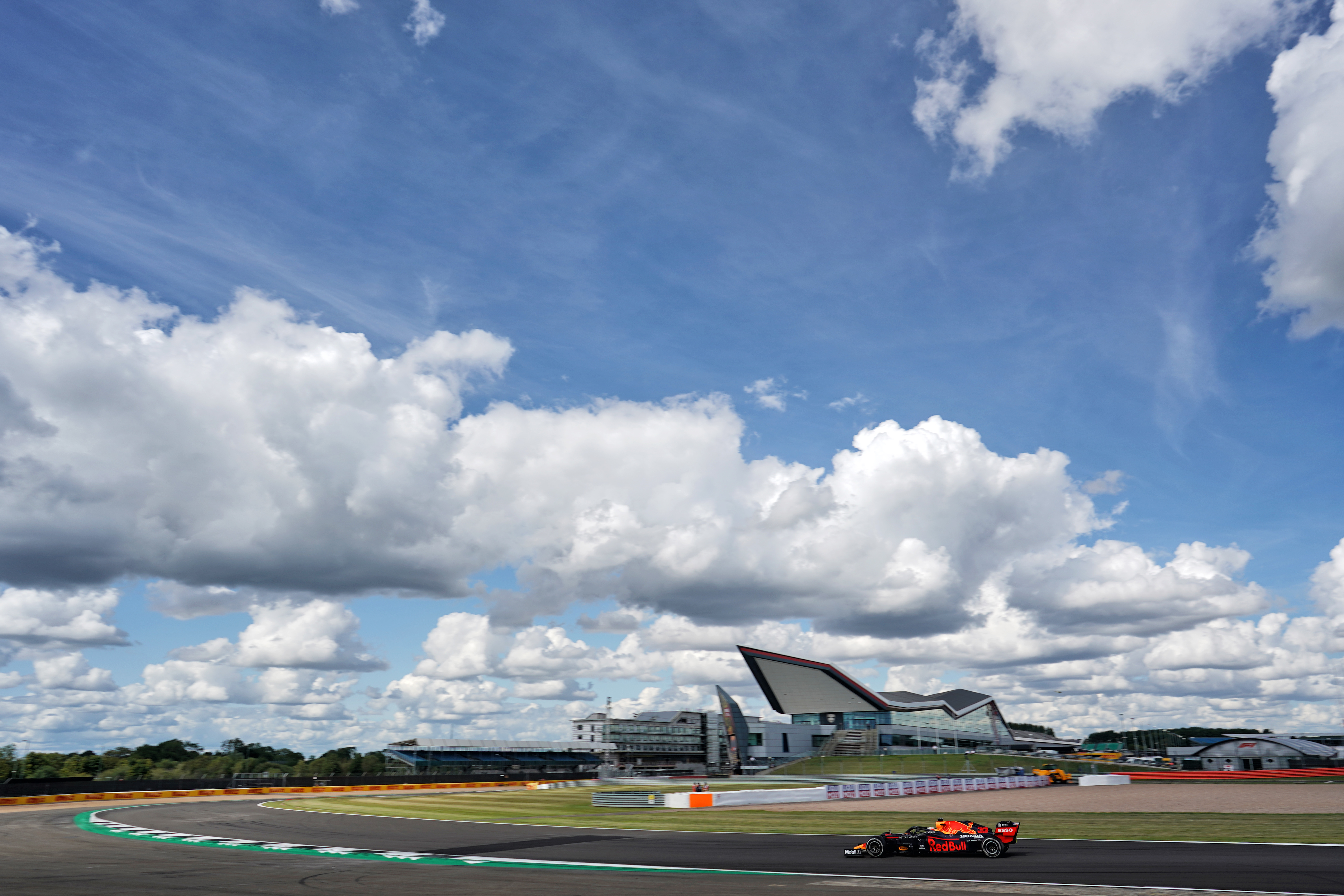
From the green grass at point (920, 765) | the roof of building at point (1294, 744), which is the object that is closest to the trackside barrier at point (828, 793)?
the green grass at point (920, 765)

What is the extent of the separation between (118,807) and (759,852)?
4762 centimetres

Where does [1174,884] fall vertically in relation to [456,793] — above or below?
above

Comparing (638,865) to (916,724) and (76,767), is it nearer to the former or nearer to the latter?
(916,724)

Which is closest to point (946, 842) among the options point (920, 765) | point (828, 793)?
point (828, 793)

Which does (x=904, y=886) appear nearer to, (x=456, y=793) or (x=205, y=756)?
(x=456, y=793)

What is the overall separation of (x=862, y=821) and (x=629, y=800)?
16475 mm

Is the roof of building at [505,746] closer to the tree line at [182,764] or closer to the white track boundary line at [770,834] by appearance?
the tree line at [182,764]

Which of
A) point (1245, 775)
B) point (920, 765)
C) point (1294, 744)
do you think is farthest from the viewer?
point (1294, 744)

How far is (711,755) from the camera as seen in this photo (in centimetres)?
18638

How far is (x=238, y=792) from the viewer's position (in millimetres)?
73250

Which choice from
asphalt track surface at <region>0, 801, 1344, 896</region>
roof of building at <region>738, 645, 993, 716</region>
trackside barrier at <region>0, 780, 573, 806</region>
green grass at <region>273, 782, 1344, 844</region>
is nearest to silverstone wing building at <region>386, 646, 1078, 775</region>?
roof of building at <region>738, 645, 993, 716</region>

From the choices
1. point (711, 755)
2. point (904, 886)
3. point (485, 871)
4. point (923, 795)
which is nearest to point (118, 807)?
point (485, 871)

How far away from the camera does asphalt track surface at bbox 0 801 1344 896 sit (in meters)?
16.3

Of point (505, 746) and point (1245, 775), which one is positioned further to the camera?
point (505, 746)
